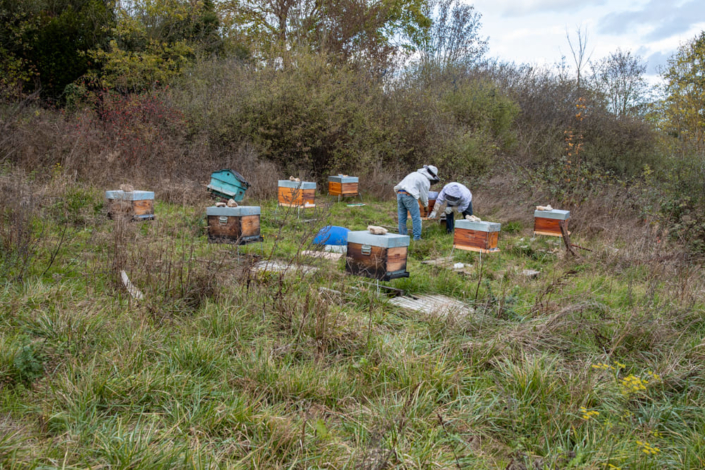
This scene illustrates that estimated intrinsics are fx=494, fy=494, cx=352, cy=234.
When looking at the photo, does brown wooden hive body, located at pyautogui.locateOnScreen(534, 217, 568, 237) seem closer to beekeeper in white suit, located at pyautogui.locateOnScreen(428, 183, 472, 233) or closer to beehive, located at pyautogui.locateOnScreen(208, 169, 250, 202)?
beekeeper in white suit, located at pyautogui.locateOnScreen(428, 183, 472, 233)

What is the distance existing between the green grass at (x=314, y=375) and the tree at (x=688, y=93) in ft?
43.0

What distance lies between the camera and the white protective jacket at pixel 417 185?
9070 mm

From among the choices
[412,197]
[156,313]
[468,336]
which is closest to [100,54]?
[412,197]

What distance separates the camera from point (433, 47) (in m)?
25.1

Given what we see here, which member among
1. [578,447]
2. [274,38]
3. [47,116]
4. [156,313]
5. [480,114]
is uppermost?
[274,38]

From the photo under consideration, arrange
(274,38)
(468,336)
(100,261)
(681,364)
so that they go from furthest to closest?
(274,38), (100,261), (468,336), (681,364)

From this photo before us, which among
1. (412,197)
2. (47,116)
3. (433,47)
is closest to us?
(412,197)

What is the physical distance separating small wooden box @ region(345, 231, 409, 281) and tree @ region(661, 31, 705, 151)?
45.0 ft

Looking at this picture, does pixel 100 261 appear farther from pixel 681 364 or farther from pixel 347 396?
pixel 681 364

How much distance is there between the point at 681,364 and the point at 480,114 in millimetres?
14718

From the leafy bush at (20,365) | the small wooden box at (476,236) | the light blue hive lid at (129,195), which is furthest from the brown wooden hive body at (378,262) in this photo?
the light blue hive lid at (129,195)

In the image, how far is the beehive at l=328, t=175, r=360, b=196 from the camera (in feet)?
40.0

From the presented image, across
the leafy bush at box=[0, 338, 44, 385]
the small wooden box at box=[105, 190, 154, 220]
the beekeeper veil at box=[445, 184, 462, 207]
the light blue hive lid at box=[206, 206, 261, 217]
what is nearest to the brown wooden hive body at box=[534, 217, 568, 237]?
the beekeeper veil at box=[445, 184, 462, 207]

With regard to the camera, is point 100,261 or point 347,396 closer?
point 347,396
